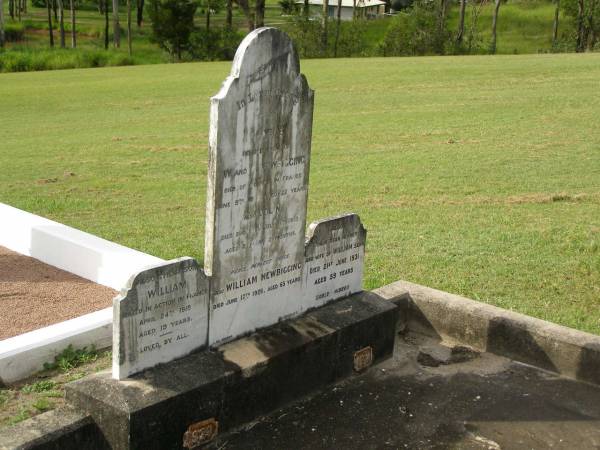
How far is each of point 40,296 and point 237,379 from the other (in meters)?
2.79

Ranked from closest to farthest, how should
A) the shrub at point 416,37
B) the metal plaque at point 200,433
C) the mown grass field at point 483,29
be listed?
the metal plaque at point 200,433 → the shrub at point 416,37 → the mown grass field at point 483,29

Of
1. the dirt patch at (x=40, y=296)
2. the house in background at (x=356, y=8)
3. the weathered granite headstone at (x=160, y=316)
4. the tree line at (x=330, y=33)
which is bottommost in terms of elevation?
the dirt patch at (x=40, y=296)

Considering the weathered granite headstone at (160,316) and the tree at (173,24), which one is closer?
the weathered granite headstone at (160,316)

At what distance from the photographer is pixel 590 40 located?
176ft

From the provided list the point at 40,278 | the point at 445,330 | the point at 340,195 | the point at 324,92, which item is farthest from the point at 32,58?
the point at 445,330

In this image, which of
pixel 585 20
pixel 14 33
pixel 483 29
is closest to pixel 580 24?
pixel 585 20

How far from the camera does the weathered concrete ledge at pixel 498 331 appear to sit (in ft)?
18.5

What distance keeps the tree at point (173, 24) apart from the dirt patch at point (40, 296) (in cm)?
4029

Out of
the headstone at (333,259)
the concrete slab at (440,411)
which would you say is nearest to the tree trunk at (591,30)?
the headstone at (333,259)

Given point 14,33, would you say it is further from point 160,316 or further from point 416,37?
point 160,316

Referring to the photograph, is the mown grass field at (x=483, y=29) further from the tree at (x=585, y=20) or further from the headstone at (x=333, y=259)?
the headstone at (x=333, y=259)

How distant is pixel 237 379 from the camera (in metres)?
4.82

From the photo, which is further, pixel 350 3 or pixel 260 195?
pixel 350 3

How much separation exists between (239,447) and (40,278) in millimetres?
3408
